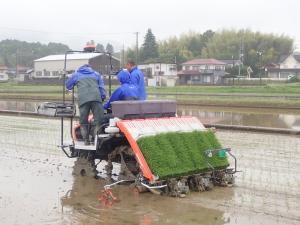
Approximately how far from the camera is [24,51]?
130375 millimetres

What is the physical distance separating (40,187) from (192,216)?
285 cm

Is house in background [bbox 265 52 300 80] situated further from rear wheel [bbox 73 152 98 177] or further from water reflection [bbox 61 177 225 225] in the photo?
water reflection [bbox 61 177 225 225]

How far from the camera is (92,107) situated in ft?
26.4

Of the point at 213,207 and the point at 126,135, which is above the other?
the point at 126,135

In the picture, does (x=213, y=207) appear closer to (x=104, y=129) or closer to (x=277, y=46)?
(x=104, y=129)

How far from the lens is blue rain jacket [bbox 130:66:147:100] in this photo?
26.3ft

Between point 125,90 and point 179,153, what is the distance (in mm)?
1443

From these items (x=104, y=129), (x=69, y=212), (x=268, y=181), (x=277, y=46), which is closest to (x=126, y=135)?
(x=104, y=129)

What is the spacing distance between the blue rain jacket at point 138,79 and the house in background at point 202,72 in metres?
62.2

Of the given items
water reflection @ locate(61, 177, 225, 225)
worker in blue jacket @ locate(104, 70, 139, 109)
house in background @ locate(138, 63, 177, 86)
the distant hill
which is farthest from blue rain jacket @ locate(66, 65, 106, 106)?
the distant hill

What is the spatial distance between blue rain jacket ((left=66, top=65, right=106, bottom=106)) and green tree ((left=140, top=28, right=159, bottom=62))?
79621 mm

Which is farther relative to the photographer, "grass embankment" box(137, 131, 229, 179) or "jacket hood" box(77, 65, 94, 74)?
"jacket hood" box(77, 65, 94, 74)

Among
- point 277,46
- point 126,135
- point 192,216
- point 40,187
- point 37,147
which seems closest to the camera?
point 192,216

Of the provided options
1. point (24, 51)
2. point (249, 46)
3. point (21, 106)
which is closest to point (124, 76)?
point (21, 106)
